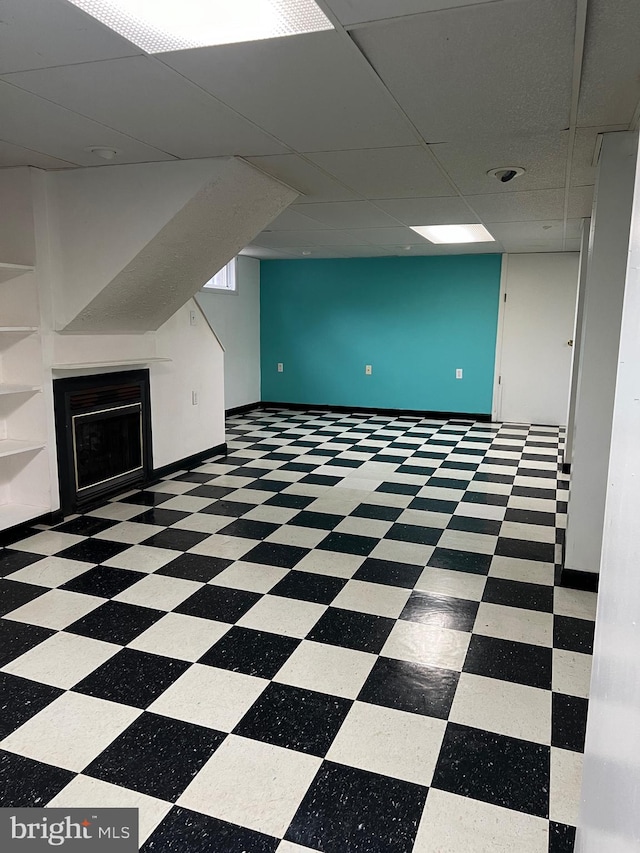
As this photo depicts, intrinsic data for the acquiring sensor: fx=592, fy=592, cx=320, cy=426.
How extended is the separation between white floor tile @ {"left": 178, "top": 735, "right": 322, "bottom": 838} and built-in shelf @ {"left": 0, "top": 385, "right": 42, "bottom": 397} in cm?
244

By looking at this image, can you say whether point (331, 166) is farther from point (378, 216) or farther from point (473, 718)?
point (473, 718)

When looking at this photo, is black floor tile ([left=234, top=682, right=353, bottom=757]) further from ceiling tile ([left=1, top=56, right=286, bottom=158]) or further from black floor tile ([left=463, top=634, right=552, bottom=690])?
ceiling tile ([left=1, top=56, right=286, bottom=158])

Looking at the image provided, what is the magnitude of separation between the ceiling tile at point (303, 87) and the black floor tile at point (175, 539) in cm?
217

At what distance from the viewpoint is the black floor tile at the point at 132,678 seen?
200cm

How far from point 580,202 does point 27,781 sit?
4434 millimetres

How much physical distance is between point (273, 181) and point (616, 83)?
1.98m

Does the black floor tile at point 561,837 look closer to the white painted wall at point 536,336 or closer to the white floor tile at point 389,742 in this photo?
the white floor tile at point 389,742

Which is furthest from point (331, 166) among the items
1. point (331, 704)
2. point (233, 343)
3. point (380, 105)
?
point (233, 343)

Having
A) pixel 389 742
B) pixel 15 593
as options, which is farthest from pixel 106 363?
pixel 389 742

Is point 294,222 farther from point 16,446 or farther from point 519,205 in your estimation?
point 16,446

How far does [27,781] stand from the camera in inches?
64.0

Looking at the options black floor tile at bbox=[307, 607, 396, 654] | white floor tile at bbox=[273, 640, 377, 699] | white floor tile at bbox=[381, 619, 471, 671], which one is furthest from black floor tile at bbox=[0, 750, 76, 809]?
white floor tile at bbox=[381, 619, 471, 671]

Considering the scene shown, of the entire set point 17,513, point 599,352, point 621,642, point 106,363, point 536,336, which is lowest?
point 17,513

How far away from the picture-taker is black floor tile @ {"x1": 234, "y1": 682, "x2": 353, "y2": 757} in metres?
1.80
